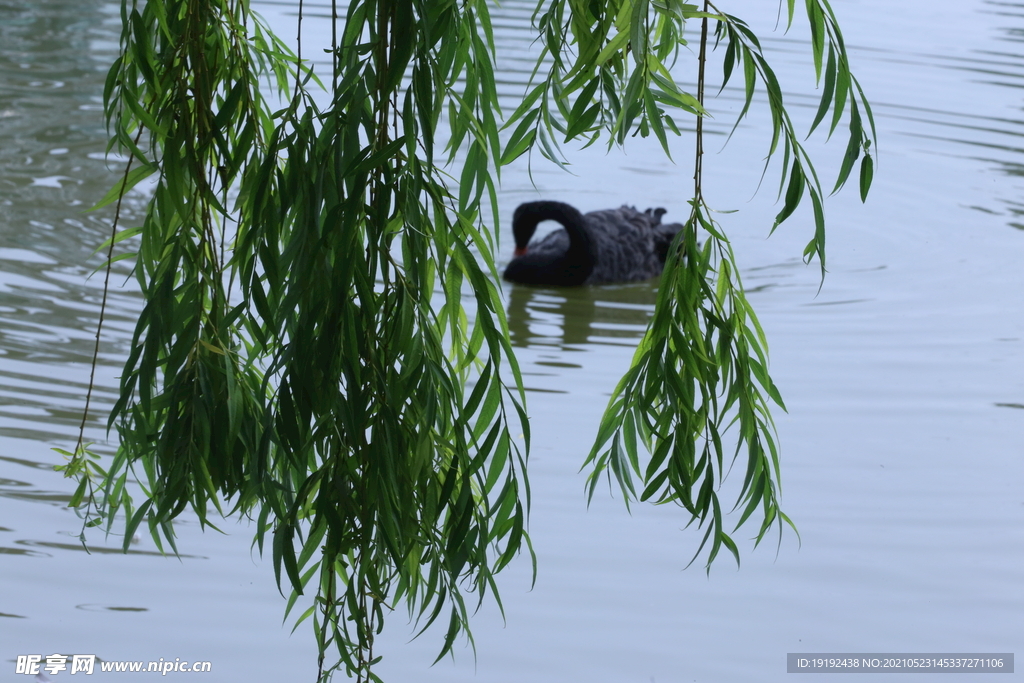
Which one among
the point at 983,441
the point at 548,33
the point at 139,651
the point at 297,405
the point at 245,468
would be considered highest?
the point at 548,33

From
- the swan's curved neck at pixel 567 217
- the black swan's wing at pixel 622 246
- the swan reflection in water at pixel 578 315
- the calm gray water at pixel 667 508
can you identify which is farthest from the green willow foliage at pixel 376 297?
the black swan's wing at pixel 622 246

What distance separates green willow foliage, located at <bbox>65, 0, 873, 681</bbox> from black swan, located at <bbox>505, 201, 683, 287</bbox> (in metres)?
2.52

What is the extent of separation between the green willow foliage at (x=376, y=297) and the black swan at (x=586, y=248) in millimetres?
2523

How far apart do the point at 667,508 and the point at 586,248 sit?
1.43 meters

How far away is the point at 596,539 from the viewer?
237 cm

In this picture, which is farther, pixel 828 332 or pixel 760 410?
pixel 828 332

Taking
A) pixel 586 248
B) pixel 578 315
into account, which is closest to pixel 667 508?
pixel 578 315

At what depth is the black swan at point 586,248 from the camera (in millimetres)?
3760

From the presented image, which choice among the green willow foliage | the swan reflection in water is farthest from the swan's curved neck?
the green willow foliage

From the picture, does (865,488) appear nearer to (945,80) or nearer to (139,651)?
(139,651)

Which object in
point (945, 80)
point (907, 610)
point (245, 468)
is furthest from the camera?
point (945, 80)

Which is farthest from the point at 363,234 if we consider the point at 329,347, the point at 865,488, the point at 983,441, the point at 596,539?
the point at 983,441

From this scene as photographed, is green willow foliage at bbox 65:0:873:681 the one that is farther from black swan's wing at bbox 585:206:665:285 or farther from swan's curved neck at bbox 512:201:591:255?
black swan's wing at bbox 585:206:665:285

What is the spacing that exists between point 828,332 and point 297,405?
2707mm
